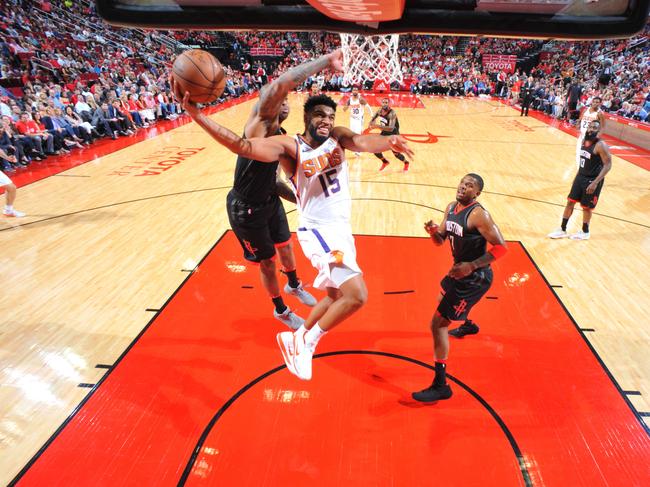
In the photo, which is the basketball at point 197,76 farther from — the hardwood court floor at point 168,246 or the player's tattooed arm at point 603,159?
the player's tattooed arm at point 603,159

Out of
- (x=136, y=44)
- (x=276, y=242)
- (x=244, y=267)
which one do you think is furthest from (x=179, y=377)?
(x=136, y=44)

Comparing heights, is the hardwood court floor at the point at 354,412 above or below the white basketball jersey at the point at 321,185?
below

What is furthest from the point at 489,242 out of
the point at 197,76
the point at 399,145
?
the point at 197,76

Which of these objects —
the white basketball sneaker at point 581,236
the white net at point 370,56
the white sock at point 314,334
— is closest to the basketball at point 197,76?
the white sock at point 314,334

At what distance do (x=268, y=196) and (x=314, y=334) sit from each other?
1.33 m

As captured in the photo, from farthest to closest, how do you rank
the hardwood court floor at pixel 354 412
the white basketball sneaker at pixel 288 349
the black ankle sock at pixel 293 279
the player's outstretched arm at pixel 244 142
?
the black ankle sock at pixel 293 279 < the white basketball sneaker at pixel 288 349 < the hardwood court floor at pixel 354 412 < the player's outstretched arm at pixel 244 142

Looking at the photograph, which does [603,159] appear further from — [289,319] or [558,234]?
[289,319]

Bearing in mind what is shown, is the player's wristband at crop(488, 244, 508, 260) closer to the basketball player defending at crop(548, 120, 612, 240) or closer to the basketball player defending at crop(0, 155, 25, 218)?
the basketball player defending at crop(548, 120, 612, 240)

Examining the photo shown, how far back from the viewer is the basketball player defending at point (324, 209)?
2916 mm

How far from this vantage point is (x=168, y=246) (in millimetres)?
5867

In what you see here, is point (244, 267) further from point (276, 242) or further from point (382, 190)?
point (382, 190)

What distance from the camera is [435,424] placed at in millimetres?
3039

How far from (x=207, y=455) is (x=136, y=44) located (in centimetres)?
2361

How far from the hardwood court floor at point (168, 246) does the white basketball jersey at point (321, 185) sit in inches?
56.0
